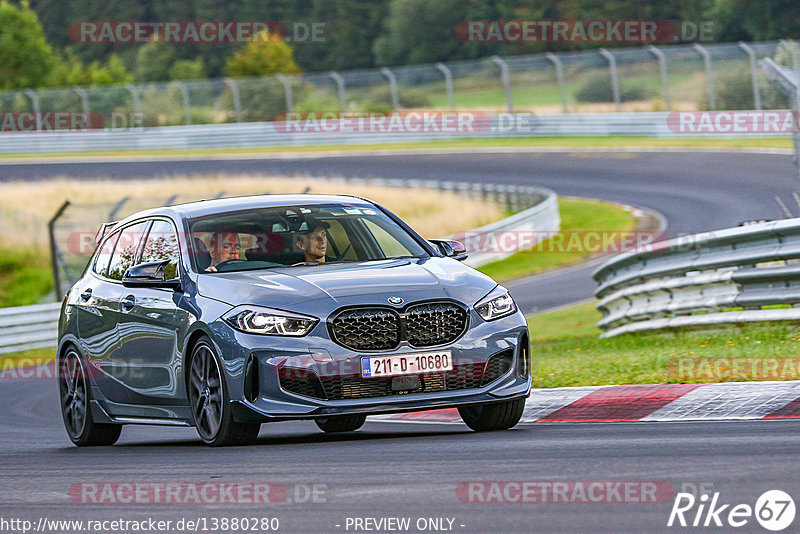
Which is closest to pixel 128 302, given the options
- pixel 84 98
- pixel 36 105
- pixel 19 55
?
pixel 84 98

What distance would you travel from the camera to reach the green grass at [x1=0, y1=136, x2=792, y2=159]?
3850cm

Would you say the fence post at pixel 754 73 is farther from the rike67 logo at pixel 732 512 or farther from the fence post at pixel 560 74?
the rike67 logo at pixel 732 512

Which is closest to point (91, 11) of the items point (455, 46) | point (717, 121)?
point (455, 46)

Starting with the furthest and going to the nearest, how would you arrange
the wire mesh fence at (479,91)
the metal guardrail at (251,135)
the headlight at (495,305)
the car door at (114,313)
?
1. the metal guardrail at (251,135)
2. the wire mesh fence at (479,91)
3. the car door at (114,313)
4. the headlight at (495,305)

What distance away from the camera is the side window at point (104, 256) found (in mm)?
10305

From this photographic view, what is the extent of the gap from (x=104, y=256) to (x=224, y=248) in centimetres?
171

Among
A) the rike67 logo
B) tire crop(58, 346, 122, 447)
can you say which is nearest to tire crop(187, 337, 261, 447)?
tire crop(58, 346, 122, 447)

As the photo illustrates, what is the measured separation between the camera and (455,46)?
86875 mm

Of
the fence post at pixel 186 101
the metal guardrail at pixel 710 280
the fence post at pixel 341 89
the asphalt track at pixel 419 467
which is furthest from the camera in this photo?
the fence post at pixel 186 101

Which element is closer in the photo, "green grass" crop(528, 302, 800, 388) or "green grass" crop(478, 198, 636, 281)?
"green grass" crop(528, 302, 800, 388)

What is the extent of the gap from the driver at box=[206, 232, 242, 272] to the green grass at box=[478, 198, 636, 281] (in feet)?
51.5

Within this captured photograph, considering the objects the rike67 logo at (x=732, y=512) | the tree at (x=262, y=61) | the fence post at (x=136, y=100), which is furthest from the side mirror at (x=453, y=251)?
the tree at (x=262, y=61)
